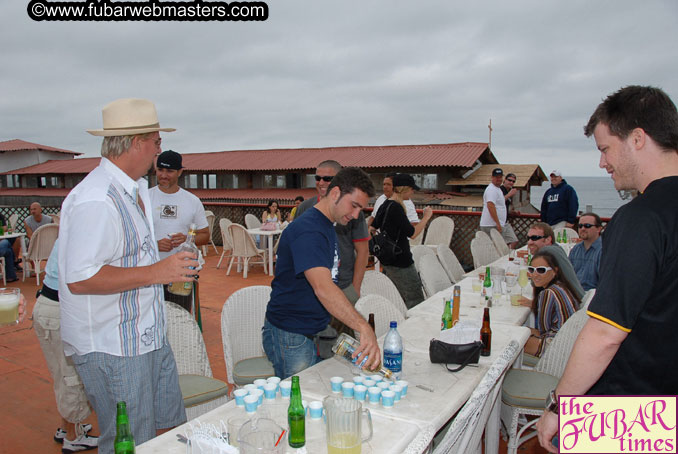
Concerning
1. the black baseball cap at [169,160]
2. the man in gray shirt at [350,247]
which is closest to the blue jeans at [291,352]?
the man in gray shirt at [350,247]

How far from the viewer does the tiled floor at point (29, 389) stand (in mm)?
3078

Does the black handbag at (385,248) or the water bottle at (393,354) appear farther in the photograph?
the black handbag at (385,248)

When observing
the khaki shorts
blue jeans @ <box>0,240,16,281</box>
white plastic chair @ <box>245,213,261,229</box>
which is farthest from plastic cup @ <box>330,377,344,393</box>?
white plastic chair @ <box>245,213,261,229</box>

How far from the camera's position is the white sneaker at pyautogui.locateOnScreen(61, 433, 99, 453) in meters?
2.94

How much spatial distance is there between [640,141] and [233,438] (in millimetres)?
1711

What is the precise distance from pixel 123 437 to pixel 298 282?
109 cm

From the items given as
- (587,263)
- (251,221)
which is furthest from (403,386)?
(251,221)

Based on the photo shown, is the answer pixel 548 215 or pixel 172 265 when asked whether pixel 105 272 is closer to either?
pixel 172 265

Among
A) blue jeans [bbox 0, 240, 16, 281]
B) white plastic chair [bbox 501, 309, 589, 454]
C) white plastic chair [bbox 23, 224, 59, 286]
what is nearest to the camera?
white plastic chair [bbox 501, 309, 589, 454]

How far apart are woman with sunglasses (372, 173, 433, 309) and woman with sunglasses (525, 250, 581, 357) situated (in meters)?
Result: 1.40

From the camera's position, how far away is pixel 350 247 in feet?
12.3

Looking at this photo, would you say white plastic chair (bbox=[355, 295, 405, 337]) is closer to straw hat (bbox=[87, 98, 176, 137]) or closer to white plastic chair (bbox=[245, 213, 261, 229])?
straw hat (bbox=[87, 98, 176, 137])

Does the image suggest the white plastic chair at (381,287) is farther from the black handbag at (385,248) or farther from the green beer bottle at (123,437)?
the green beer bottle at (123,437)

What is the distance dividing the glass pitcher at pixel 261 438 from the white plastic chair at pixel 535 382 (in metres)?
1.86
